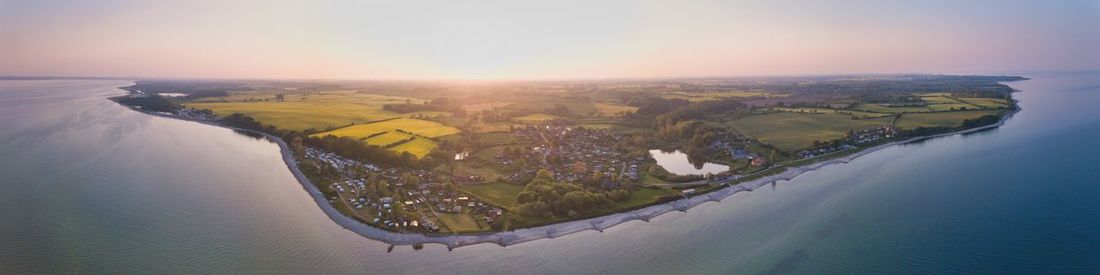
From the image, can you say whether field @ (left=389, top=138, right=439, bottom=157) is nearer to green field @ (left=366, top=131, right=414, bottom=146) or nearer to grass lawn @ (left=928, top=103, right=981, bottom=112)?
green field @ (left=366, top=131, right=414, bottom=146)

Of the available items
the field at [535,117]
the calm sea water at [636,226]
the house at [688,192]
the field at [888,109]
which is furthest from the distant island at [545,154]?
the calm sea water at [636,226]

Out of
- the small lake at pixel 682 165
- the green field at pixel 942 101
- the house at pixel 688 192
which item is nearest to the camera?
the house at pixel 688 192

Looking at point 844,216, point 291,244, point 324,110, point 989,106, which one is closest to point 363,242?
point 291,244

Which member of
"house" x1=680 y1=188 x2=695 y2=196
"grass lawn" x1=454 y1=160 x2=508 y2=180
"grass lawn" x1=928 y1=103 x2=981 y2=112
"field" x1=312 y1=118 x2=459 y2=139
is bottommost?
"house" x1=680 y1=188 x2=695 y2=196

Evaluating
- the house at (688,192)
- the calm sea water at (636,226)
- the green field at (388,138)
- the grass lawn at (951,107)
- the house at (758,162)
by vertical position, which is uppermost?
the grass lawn at (951,107)

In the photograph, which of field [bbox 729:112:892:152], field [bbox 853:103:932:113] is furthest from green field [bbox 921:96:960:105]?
field [bbox 729:112:892:152]

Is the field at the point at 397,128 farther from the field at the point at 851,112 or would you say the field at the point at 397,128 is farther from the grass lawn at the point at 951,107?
the grass lawn at the point at 951,107
